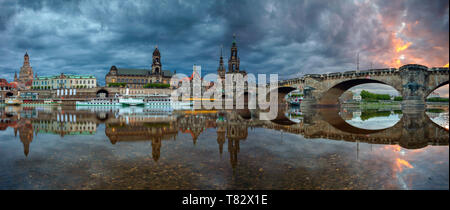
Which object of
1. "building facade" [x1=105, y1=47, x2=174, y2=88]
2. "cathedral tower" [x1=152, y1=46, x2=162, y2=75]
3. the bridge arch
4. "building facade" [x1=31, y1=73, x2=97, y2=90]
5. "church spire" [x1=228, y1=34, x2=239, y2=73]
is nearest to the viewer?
the bridge arch

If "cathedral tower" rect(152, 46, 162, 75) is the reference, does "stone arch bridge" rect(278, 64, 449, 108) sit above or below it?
below

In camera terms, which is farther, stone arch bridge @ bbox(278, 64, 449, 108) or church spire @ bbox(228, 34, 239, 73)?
church spire @ bbox(228, 34, 239, 73)

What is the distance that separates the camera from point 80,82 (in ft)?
403

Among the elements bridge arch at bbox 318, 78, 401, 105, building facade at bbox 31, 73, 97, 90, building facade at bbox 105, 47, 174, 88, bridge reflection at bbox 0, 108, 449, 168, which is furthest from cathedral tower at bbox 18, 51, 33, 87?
bridge arch at bbox 318, 78, 401, 105

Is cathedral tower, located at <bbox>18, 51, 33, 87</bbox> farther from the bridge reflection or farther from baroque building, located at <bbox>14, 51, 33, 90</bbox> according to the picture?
the bridge reflection

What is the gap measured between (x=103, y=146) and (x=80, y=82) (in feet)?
A: 453

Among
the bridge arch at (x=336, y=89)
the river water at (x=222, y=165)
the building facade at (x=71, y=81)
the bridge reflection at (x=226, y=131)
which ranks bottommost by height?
the river water at (x=222, y=165)

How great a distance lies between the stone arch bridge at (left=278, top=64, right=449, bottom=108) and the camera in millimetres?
36156

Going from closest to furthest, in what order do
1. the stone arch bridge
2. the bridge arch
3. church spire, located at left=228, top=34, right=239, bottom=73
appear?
the stone arch bridge, the bridge arch, church spire, located at left=228, top=34, right=239, bottom=73

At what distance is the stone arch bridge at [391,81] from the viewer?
3616 cm

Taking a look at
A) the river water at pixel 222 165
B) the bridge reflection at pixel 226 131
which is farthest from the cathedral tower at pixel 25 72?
the river water at pixel 222 165

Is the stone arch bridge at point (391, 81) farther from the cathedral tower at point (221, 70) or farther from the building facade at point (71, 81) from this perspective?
the building facade at point (71, 81)
